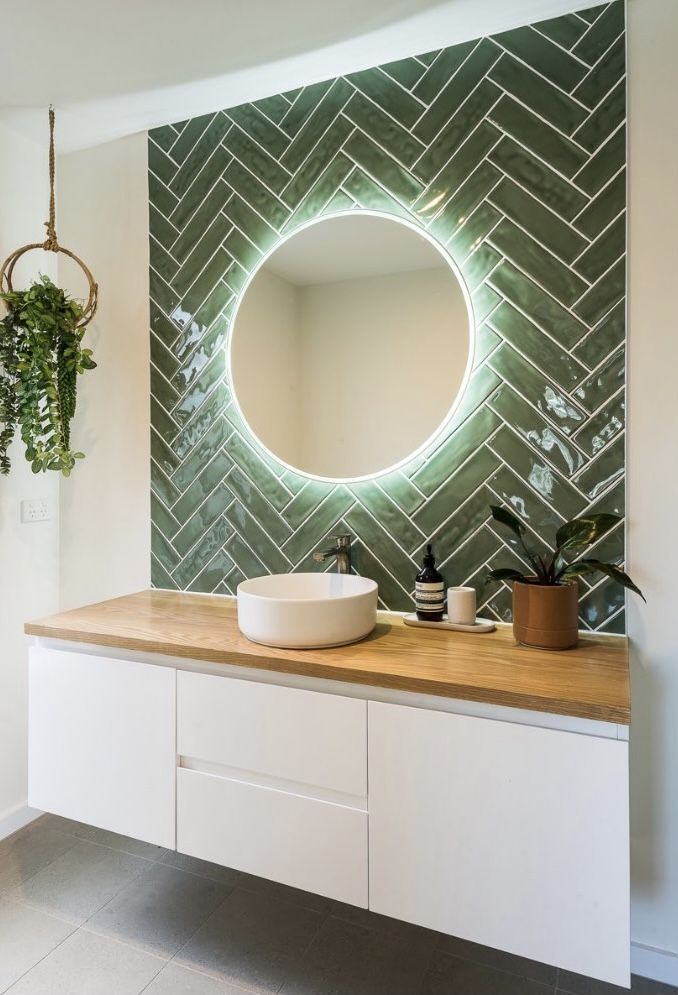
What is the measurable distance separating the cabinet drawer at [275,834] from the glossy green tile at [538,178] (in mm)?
1581

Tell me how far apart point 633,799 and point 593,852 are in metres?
0.52

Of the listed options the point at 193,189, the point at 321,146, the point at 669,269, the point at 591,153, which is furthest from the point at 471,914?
the point at 193,189

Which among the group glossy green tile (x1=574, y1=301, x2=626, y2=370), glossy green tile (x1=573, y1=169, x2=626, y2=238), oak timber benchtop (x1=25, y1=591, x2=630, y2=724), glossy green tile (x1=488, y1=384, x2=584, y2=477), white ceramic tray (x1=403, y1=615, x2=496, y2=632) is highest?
glossy green tile (x1=573, y1=169, x2=626, y2=238)

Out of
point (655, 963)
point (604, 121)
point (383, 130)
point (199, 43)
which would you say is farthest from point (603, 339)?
point (655, 963)

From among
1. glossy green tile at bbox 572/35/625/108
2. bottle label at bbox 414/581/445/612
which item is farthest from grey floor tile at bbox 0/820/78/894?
glossy green tile at bbox 572/35/625/108

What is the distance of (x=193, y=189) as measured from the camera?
2.09 metres

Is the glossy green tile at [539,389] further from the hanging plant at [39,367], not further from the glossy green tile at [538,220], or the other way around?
the hanging plant at [39,367]

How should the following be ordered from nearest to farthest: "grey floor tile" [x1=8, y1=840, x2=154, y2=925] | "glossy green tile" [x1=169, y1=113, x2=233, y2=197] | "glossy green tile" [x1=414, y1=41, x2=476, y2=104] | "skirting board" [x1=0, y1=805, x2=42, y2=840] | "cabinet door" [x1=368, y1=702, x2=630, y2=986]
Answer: "cabinet door" [x1=368, y1=702, x2=630, y2=986]
"glossy green tile" [x1=414, y1=41, x2=476, y2=104]
"grey floor tile" [x1=8, y1=840, x2=154, y2=925]
"glossy green tile" [x1=169, y1=113, x2=233, y2=197]
"skirting board" [x1=0, y1=805, x2=42, y2=840]

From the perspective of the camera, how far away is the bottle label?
167 centimetres

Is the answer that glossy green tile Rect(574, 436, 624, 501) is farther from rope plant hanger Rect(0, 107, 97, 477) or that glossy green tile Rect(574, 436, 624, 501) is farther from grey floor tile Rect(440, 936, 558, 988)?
rope plant hanger Rect(0, 107, 97, 477)

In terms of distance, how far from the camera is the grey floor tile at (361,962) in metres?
1.53

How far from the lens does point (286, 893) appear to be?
6.14 ft

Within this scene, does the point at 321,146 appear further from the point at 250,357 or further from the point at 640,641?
the point at 640,641

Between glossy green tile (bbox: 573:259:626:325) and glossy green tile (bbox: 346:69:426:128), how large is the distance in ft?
2.38
